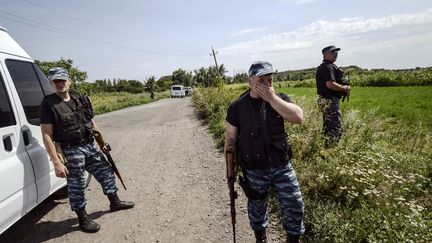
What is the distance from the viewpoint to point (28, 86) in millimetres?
3844

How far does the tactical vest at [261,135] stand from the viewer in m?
2.62

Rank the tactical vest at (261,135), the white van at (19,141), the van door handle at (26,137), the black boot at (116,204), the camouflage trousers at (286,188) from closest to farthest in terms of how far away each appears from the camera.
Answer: the tactical vest at (261,135), the camouflage trousers at (286,188), the white van at (19,141), the van door handle at (26,137), the black boot at (116,204)

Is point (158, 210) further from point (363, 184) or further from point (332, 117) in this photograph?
point (332, 117)

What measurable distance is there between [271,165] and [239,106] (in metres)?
0.62

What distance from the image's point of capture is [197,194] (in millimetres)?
4906

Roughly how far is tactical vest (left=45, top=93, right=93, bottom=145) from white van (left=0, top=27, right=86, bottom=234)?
33 cm

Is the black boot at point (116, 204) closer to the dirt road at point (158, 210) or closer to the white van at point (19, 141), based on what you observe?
the dirt road at point (158, 210)

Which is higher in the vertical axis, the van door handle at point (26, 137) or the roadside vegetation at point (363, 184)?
the van door handle at point (26, 137)

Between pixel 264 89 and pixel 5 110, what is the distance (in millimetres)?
2824

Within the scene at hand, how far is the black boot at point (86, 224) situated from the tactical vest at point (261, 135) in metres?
2.40

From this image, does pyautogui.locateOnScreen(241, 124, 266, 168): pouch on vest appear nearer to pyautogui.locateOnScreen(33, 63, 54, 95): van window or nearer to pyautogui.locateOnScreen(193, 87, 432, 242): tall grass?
pyautogui.locateOnScreen(193, 87, 432, 242): tall grass

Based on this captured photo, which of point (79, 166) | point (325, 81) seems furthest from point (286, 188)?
point (325, 81)

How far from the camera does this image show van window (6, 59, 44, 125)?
3545mm

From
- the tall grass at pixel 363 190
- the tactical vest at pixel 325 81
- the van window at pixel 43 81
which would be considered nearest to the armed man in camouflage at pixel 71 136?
the van window at pixel 43 81
